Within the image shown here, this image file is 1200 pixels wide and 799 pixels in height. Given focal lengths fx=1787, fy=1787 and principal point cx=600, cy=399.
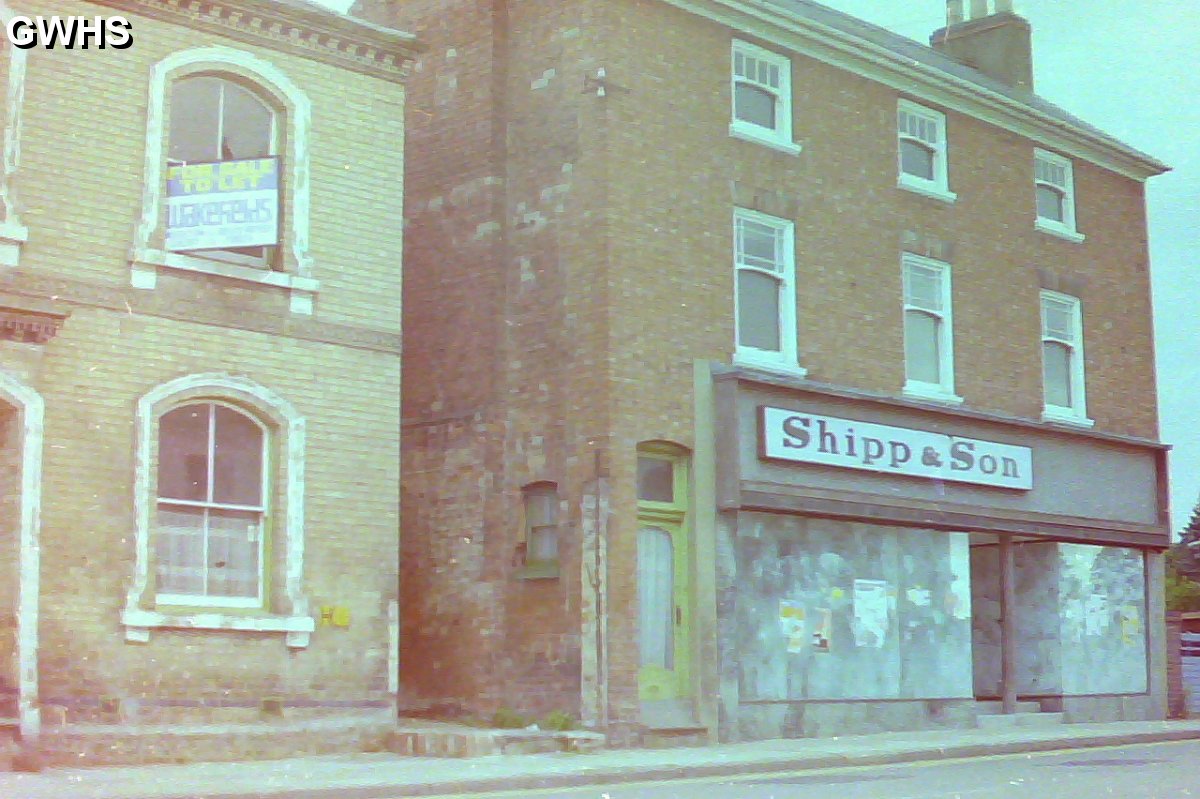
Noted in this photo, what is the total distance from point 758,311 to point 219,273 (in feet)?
24.2

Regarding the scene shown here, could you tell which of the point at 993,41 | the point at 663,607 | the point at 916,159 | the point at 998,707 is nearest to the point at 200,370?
the point at 663,607

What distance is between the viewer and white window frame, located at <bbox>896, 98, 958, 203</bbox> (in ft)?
80.5

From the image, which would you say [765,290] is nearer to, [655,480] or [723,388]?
[723,388]

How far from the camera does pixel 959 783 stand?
48.9 feet

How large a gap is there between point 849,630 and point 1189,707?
8.05 m

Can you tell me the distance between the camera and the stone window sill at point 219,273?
17.3 metres

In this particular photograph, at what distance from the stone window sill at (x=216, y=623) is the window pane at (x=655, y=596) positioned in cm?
430

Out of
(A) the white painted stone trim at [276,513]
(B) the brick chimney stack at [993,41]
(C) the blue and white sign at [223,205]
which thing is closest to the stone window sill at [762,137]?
(C) the blue and white sign at [223,205]

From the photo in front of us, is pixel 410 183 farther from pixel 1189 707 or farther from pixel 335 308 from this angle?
pixel 1189 707

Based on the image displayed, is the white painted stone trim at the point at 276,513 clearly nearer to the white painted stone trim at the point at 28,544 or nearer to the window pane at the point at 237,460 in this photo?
the window pane at the point at 237,460

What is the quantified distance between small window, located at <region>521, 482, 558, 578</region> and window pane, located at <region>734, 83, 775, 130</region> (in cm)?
549

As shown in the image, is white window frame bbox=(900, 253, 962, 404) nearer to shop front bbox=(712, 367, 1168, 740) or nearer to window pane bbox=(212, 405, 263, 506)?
shop front bbox=(712, 367, 1168, 740)

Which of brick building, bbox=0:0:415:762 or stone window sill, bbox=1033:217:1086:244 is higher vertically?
stone window sill, bbox=1033:217:1086:244

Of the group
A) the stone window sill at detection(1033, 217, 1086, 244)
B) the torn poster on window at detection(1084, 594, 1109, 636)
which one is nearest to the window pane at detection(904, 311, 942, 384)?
the stone window sill at detection(1033, 217, 1086, 244)
